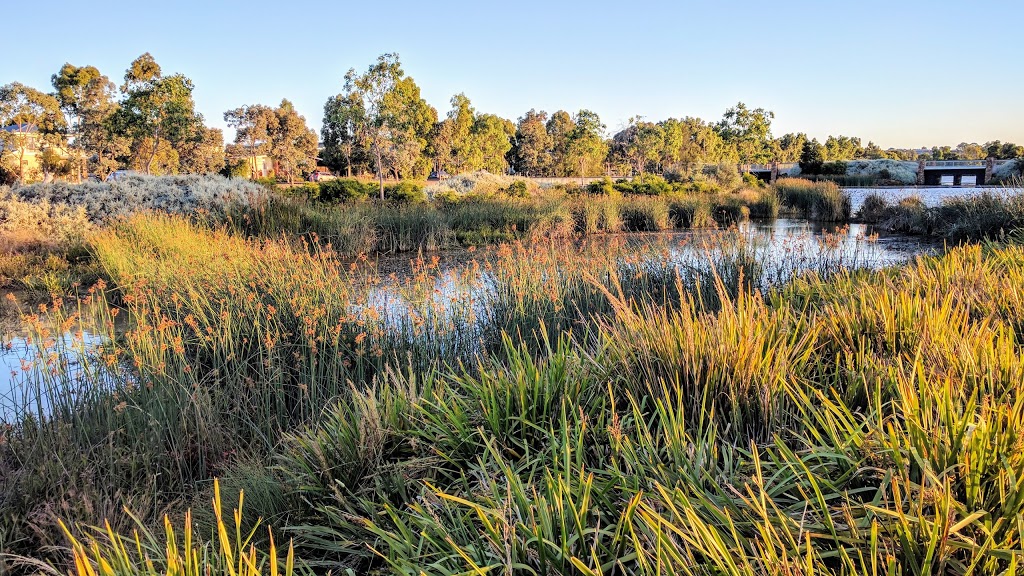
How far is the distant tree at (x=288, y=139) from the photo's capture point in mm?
48625

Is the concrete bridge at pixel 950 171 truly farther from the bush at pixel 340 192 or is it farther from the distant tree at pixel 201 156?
the distant tree at pixel 201 156

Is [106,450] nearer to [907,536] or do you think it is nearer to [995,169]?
[907,536]

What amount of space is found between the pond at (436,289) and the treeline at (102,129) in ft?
62.7

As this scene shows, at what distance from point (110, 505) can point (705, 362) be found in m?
2.52

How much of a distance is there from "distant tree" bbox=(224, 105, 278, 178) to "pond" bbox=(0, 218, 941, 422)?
4120cm

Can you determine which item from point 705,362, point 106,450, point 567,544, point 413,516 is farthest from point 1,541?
point 705,362

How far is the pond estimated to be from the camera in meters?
3.34

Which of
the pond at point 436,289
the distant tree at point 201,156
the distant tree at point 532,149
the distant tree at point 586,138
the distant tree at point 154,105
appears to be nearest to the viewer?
the pond at point 436,289

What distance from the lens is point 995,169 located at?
38.4m

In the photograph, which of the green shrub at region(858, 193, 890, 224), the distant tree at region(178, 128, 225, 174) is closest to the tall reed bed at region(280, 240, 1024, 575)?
the green shrub at region(858, 193, 890, 224)

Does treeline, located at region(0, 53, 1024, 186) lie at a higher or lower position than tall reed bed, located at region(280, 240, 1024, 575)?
higher

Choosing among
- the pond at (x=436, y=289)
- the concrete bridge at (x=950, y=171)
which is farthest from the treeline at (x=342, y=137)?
the pond at (x=436, y=289)

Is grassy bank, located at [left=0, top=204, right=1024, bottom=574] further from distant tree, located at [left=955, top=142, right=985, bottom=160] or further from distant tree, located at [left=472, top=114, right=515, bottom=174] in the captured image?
distant tree, located at [left=955, top=142, right=985, bottom=160]

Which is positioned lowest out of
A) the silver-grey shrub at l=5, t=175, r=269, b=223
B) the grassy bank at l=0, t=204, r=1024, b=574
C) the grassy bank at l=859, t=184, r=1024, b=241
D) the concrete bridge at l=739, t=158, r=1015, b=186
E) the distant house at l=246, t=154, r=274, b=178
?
the grassy bank at l=0, t=204, r=1024, b=574
